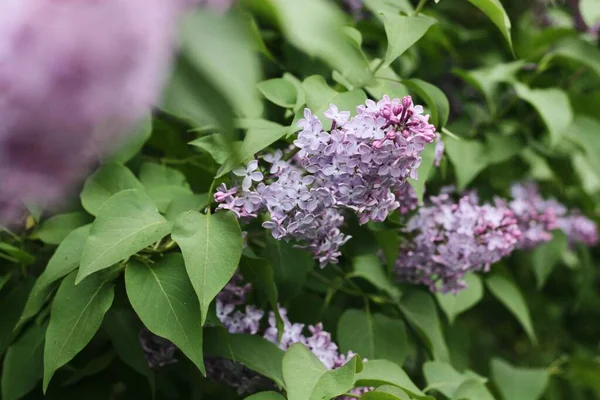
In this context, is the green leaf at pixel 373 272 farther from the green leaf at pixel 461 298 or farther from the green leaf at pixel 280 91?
the green leaf at pixel 280 91

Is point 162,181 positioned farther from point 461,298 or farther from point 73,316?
point 461,298

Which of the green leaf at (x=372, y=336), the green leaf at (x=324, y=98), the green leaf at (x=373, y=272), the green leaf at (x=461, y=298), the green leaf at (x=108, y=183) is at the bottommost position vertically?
the green leaf at (x=461, y=298)

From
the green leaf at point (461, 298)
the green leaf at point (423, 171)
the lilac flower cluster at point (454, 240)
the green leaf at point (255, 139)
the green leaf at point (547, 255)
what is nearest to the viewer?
the green leaf at point (255, 139)

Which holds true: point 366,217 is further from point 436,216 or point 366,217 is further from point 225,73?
point 225,73

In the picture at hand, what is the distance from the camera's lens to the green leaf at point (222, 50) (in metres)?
0.41

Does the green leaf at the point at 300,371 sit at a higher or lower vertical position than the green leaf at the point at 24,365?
higher

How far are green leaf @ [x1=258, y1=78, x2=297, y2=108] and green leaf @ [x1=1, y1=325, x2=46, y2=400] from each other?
0.53m

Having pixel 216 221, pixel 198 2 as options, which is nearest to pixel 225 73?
pixel 198 2

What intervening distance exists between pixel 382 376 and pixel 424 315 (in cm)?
28

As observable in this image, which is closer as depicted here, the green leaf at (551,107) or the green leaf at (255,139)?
the green leaf at (255,139)

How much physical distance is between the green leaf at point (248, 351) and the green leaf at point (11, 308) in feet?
1.08

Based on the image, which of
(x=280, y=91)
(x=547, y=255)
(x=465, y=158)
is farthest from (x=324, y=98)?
(x=547, y=255)

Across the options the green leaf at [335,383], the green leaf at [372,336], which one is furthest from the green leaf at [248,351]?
the green leaf at [372,336]

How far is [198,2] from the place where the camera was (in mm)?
410
